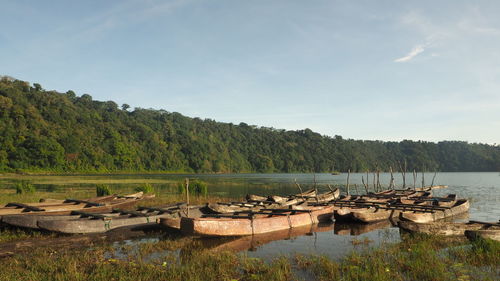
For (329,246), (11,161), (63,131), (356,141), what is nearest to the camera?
(329,246)

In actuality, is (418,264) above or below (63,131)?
below

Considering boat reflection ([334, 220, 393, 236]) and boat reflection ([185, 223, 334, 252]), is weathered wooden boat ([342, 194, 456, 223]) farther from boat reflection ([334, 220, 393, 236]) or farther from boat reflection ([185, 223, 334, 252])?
boat reflection ([185, 223, 334, 252])

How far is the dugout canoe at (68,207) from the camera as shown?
49.4 ft

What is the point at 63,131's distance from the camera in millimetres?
88312

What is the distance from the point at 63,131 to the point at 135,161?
21469mm

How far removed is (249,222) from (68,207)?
31.6ft

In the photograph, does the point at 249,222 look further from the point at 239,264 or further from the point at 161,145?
the point at 161,145

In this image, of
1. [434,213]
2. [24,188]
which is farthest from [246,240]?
[24,188]

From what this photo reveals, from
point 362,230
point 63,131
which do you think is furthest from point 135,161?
point 362,230

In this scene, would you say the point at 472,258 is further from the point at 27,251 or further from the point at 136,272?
the point at 27,251

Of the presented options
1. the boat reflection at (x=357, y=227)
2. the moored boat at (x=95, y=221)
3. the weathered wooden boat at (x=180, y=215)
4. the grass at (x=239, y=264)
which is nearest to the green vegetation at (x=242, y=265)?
the grass at (x=239, y=264)

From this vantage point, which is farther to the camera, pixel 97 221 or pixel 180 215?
pixel 180 215

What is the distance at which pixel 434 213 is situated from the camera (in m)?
17.5

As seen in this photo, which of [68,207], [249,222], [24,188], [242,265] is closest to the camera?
[242,265]
